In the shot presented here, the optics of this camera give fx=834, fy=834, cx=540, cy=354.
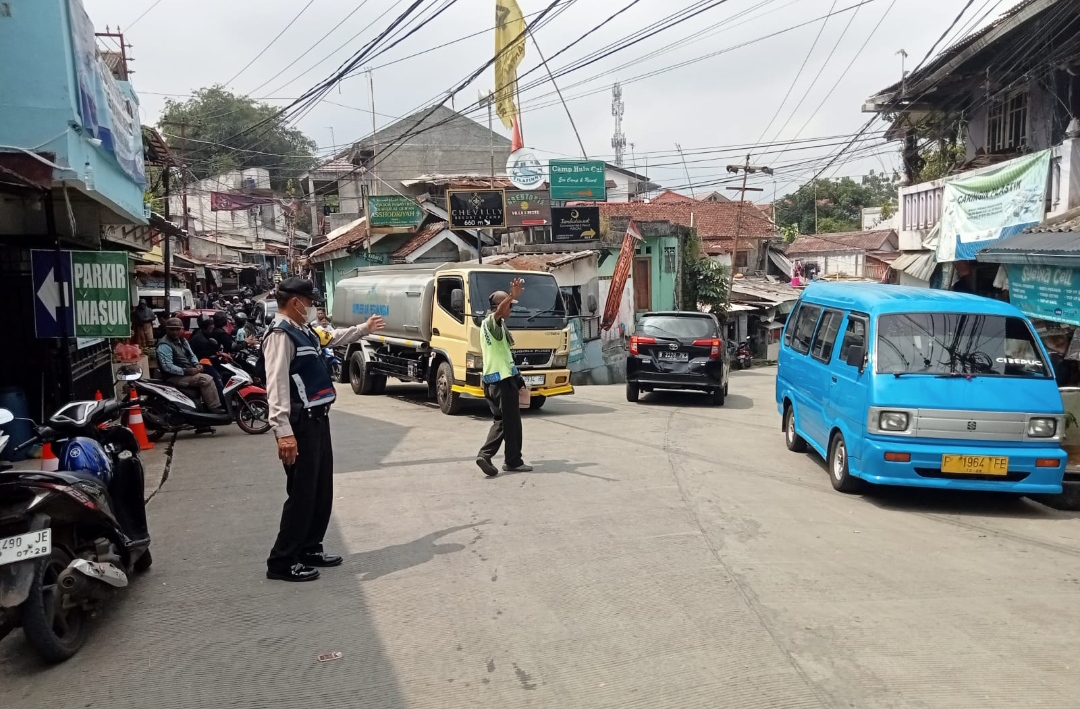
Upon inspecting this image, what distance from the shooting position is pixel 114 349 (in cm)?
1309

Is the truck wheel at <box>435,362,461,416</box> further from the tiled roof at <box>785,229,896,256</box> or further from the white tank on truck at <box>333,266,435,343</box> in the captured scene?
the tiled roof at <box>785,229,896,256</box>

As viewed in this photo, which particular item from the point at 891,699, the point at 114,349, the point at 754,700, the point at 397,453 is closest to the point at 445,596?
the point at 754,700

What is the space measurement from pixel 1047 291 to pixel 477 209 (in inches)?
629

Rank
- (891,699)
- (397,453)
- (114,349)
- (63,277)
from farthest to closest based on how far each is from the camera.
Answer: (114,349) < (397,453) < (63,277) < (891,699)

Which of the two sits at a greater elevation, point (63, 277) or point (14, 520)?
point (63, 277)

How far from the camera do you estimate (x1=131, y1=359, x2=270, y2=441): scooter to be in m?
10.4

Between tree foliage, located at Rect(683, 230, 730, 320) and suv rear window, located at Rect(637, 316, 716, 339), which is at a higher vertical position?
tree foliage, located at Rect(683, 230, 730, 320)

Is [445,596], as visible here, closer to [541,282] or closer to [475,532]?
[475,532]

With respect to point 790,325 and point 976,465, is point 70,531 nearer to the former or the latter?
point 976,465

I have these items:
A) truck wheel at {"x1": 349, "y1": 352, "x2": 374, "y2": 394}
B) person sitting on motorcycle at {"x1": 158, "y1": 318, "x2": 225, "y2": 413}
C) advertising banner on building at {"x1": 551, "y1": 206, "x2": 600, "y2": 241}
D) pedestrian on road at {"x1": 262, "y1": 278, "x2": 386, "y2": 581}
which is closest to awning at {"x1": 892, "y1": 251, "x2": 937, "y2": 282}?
advertising banner on building at {"x1": 551, "y1": 206, "x2": 600, "y2": 241}

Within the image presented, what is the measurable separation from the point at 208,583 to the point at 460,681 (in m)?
2.20

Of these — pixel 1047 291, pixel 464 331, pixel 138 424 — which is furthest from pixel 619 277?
pixel 138 424

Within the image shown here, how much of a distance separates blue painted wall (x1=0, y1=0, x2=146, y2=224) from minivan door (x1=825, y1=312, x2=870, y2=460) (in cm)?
724

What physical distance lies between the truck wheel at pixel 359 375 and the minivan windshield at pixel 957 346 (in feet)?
35.3
